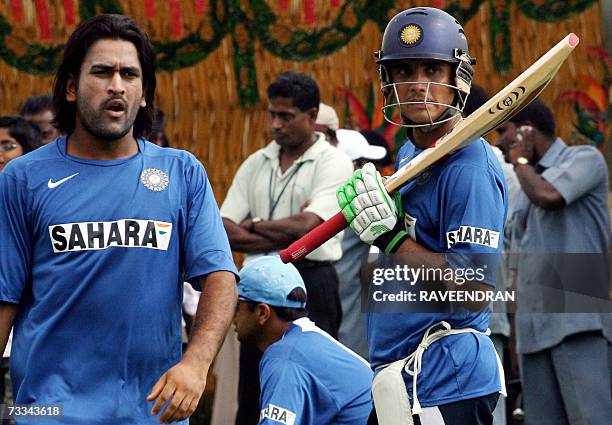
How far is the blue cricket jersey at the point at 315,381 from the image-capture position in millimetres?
6039

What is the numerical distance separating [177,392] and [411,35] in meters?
1.73

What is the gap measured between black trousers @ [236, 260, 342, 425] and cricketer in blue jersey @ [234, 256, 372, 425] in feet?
3.85

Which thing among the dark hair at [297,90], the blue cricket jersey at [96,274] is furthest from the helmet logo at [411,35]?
the dark hair at [297,90]

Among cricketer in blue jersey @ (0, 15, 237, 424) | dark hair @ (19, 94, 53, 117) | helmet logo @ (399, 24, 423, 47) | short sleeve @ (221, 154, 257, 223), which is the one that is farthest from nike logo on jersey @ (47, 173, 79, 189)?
dark hair @ (19, 94, 53, 117)

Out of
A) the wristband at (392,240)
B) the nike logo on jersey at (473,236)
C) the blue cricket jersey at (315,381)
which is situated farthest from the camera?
the blue cricket jersey at (315,381)

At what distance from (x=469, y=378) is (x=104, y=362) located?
133 centimetres

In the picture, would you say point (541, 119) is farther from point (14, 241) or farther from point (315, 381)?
point (14, 241)

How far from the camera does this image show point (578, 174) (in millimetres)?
8047

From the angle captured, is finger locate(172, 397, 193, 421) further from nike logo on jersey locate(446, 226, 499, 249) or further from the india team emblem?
nike logo on jersey locate(446, 226, 499, 249)

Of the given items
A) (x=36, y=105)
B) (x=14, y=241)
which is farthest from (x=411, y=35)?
(x=36, y=105)

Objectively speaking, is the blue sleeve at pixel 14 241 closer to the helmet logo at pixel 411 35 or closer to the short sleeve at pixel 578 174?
the helmet logo at pixel 411 35

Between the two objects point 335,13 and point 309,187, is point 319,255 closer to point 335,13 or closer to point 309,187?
point 309,187

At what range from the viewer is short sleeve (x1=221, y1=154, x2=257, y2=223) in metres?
8.45

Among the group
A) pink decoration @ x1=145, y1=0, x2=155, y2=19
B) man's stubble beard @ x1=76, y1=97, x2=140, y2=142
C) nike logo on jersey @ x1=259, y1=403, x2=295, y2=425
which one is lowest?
nike logo on jersey @ x1=259, y1=403, x2=295, y2=425
